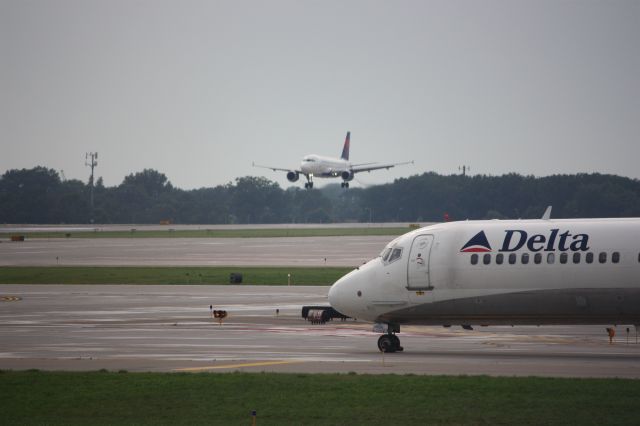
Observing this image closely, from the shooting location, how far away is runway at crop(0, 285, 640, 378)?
26391mm

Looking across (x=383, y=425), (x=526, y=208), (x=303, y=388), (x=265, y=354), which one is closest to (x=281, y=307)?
(x=265, y=354)

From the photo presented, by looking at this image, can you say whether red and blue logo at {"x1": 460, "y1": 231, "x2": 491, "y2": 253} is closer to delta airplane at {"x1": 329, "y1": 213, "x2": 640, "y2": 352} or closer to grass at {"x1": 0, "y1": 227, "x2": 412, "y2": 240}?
delta airplane at {"x1": 329, "y1": 213, "x2": 640, "y2": 352}

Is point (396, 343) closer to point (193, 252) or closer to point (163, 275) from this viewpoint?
point (163, 275)

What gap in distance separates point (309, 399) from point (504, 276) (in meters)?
9.73

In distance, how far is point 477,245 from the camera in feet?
97.7

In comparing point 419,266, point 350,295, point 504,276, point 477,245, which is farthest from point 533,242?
point 350,295

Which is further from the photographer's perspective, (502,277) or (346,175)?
(346,175)

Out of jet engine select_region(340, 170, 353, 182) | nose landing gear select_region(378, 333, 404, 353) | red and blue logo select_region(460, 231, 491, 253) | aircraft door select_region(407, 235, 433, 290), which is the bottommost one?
nose landing gear select_region(378, 333, 404, 353)

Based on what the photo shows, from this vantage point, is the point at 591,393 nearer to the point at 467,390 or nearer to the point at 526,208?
the point at 467,390

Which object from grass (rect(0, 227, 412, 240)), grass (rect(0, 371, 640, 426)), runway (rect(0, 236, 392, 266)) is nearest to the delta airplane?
grass (rect(0, 371, 640, 426))

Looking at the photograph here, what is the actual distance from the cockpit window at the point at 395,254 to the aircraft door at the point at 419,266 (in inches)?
13.8

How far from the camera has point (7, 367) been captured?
1038 inches

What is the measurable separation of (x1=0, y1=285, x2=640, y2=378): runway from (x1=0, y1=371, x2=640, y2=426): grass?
207 cm

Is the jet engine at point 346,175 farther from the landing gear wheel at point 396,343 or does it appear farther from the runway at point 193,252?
the landing gear wheel at point 396,343
